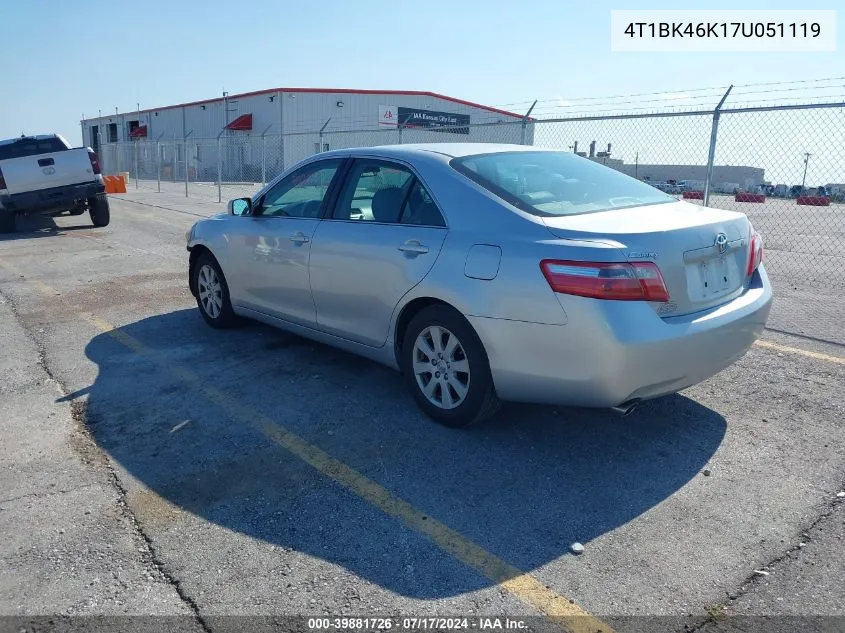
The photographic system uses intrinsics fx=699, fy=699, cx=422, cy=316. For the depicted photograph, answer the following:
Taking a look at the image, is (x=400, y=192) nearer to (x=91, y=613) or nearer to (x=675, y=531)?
(x=675, y=531)

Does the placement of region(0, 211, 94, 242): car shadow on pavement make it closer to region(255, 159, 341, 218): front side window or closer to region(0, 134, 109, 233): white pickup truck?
region(0, 134, 109, 233): white pickup truck

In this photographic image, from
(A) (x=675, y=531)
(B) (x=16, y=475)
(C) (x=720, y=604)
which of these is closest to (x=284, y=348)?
(B) (x=16, y=475)

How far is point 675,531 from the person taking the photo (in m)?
3.06

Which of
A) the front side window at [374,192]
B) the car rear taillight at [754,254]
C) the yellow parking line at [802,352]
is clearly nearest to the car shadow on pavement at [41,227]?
the front side window at [374,192]

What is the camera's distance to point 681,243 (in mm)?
3500

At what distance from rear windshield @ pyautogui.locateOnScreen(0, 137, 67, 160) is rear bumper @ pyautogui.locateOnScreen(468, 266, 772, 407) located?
496 inches

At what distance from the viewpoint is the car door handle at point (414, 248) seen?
13.3 feet

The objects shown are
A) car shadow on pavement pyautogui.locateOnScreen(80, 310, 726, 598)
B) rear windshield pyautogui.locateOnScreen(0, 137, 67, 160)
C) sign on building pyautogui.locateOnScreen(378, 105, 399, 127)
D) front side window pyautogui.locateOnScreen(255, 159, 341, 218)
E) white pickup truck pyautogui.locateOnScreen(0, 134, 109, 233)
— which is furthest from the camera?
sign on building pyautogui.locateOnScreen(378, 105, 399, 127)

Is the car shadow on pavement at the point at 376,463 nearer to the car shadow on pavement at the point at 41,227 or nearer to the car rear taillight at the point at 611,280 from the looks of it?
the car rear taillight at the point at 611,280

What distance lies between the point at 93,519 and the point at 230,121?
45.1 m

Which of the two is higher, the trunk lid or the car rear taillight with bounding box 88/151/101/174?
the car rear taillight with bounding box 88/151/101/174

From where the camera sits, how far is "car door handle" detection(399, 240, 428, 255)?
13.3 ft

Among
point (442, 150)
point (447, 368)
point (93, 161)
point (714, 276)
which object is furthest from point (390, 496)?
point (93, 161)

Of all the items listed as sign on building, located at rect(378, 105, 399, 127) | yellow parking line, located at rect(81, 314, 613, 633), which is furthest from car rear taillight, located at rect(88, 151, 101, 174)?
sign on building, located at rect(378, 105, 399, 127)
